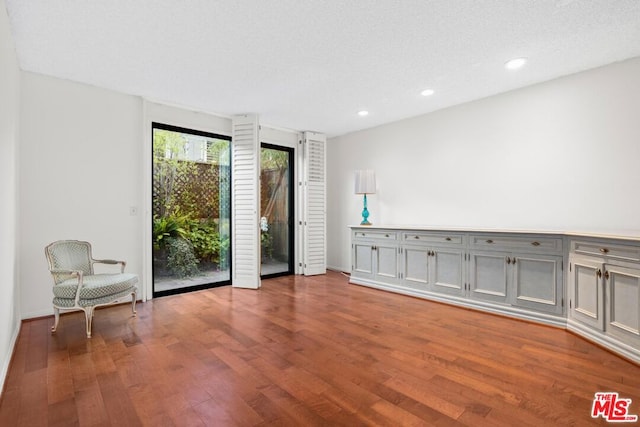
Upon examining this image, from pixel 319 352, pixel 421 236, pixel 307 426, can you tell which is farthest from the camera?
pixel 421 236

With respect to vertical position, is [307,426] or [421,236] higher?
[421,236]

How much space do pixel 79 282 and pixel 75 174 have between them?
1317 mm

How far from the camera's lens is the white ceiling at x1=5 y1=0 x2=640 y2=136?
2273mm

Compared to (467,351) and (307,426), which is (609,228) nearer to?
(467,351)

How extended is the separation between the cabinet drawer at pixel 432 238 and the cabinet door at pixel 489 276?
0.76ft

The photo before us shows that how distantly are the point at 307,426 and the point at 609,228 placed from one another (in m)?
3.27

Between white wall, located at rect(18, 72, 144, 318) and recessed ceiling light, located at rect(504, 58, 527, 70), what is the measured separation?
407 cm

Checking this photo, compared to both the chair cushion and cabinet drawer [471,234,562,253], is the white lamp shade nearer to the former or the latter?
cabinet drawer [471,234,562,253]

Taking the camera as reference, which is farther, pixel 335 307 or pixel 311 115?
pixel 311 115

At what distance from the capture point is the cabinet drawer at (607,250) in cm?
237

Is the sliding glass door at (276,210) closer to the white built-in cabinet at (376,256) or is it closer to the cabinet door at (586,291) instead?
the white built-in cabinet at (376,256)

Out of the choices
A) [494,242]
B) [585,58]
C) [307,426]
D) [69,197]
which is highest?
[585,58]

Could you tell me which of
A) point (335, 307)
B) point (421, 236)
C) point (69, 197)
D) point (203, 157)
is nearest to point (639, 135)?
point (421, 236)

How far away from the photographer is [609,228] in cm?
307
